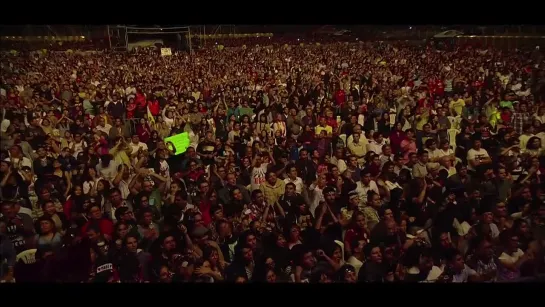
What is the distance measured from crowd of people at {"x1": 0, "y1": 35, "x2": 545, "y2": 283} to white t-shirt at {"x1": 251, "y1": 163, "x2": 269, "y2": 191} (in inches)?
0.8

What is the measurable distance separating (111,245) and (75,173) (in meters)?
0.75

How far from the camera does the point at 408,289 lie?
4.84 m

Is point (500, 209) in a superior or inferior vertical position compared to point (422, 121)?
inferior

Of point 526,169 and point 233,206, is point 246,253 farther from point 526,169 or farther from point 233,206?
point 526,169

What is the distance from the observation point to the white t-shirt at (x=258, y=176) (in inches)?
193

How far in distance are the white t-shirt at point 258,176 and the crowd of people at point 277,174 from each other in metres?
0.02

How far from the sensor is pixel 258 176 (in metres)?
4.92

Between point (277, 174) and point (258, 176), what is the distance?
18 cm

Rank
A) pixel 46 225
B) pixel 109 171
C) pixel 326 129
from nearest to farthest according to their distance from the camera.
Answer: pixel 46 225 → pixel 109 171 → pixel 326 129

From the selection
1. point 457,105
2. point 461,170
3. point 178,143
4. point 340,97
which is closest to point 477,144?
point 461,170

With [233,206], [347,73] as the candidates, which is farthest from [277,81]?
[233,206]

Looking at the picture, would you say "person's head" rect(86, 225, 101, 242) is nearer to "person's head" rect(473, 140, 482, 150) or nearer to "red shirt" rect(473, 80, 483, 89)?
"person's head" rect(473, 140, 482, 150)

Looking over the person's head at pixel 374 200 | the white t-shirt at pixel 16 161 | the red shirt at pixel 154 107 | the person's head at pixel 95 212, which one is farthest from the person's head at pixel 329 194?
the white t-shirt at pixel 16 161

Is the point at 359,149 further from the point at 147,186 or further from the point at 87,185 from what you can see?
the point at 87,185
